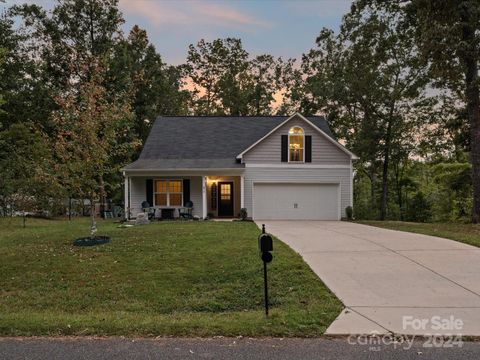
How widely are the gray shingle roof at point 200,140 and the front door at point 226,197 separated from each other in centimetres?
149

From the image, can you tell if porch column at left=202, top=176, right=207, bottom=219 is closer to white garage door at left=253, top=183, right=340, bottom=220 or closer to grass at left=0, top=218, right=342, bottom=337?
white garage door at left=253, top=183, right=340, bottom=220

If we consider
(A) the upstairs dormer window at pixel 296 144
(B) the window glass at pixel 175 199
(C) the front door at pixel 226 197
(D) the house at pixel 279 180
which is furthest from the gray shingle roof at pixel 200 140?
(A) the upstairs dormer window at pixel 296 144

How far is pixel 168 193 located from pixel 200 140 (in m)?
3.69

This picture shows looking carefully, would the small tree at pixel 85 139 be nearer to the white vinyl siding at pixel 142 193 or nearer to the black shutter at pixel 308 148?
the white vinyl siding at pixel 142 193

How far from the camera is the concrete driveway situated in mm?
4836

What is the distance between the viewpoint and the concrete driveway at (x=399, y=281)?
4.84 metres

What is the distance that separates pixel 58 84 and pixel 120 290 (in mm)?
26917

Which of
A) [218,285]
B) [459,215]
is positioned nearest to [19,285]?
[218,285]

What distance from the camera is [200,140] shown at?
69.4 feet

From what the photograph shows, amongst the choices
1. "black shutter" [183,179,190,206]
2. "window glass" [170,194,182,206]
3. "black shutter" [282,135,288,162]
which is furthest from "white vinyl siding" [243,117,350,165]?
"window glass" [170,194,182,206]

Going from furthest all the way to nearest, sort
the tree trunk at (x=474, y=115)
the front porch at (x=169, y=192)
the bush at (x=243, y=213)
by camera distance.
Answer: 1. the front porch at (x=169, y=192)
2. the bush at (x=243, y=213)
3. the tree trunk at (x=474, y=115)

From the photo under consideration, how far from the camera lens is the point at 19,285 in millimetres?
6980

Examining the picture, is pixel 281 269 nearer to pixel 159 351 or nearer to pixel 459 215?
pixel 159 351

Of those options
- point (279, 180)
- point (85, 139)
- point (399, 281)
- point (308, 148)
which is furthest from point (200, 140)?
point (399, 281)
